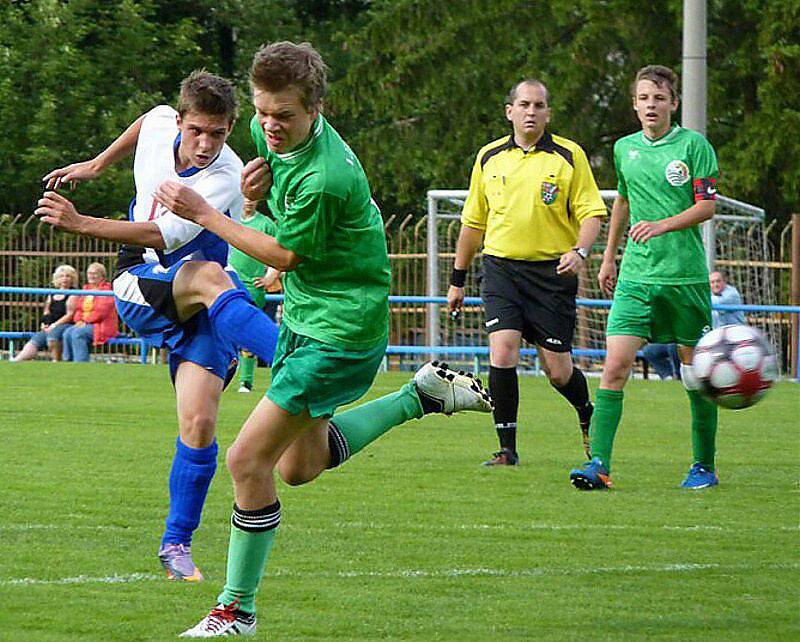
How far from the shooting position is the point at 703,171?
879 centimetres

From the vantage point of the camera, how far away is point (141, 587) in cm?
587

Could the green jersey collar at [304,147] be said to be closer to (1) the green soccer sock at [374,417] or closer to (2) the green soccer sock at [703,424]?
(1) the green soccer sock at [374,417]

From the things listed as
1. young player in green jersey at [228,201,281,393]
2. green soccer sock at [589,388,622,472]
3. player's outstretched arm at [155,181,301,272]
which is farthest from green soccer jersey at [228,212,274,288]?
player's outstretched arm at [155,181,301,272]

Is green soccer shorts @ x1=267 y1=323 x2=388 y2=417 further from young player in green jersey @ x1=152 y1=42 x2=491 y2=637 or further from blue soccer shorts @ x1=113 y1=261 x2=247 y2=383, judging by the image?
blue soccer shorts @ x1=113 y1=261 x2=247 y2=383

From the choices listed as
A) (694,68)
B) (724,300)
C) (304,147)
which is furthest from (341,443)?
(724,300)

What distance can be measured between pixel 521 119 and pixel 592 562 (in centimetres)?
387

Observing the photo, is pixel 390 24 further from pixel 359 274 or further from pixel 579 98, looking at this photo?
pixel 359 274

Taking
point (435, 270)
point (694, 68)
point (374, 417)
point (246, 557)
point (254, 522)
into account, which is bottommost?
point (246, 557)

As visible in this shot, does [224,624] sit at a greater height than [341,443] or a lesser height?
lesser

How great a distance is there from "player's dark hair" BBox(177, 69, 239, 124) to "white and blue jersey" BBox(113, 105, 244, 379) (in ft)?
0.93

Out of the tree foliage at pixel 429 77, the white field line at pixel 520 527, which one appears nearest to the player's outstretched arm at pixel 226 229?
the white field line at pixel 520 527

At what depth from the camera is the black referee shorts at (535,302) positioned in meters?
9.73

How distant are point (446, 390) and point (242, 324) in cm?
91

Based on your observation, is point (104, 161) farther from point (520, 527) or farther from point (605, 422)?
point (605, 422)
